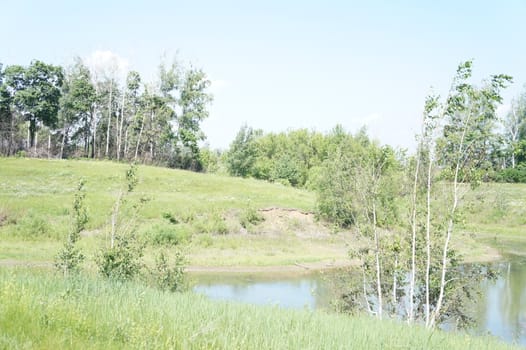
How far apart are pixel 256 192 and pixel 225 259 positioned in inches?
725

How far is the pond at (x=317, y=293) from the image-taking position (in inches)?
902

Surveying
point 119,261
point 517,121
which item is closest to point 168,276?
point 119,261

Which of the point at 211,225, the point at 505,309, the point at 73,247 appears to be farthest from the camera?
the point at 211,225

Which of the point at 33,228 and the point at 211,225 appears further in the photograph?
the point at 211,225

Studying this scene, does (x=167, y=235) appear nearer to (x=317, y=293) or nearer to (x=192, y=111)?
Result: (x=317, y=293)

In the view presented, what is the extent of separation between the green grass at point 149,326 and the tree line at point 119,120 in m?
64.9

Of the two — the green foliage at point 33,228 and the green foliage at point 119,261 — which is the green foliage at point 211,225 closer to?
the green foliage at point 33,228

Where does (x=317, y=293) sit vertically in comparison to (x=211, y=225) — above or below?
below

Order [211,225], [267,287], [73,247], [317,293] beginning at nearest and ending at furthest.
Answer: [73,247], [317,293], [267,287], [211,225]

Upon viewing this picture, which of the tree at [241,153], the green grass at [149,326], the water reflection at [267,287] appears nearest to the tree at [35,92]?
the tree at [241,153]

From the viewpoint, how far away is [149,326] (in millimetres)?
5625

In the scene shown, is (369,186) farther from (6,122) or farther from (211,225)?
(6,122)

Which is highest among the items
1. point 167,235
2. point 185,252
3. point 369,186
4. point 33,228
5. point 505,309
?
point 369,186

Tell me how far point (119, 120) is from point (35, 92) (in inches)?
576
